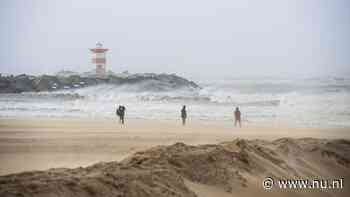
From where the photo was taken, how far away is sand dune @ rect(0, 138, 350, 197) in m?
1.55

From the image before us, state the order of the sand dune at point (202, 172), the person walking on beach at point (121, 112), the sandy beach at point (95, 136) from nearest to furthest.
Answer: the sand dune at point (202, 172), the sandy beach at point (95, 136), the person walking on beach at point (121, 112)

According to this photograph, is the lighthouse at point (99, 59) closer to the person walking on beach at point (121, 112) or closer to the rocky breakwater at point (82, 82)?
the rocky breakwater at point (82, 82)

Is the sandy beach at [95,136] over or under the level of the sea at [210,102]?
under

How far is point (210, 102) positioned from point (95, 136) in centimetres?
60

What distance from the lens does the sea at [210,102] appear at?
82.4 inches

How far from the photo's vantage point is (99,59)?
2113mm

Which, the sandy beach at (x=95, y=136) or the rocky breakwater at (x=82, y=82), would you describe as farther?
the rocky breakwater at (x=82, y=82)

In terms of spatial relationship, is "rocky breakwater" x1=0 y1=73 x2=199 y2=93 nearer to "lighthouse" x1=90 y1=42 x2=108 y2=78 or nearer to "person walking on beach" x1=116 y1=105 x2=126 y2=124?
"lighthouse" x1=90 y1=42 x2=108 y2=78

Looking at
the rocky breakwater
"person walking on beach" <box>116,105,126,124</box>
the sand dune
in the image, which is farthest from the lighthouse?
the sand dune

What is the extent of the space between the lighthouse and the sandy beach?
242mm

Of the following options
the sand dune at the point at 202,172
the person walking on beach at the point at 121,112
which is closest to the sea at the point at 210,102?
the person walking on beach at the point at 121,112

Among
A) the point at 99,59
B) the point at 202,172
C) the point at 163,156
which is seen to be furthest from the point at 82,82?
the point at 202,172

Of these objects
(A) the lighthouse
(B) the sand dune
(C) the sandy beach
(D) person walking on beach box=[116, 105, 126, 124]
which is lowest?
(B) the sand dune

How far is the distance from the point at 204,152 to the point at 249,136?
336 mm
